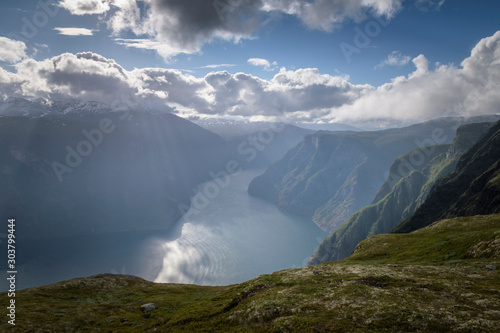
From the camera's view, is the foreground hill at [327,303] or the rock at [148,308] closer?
the foreground hill at [327,303]

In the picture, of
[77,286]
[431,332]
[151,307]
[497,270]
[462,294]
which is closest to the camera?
[431,332]

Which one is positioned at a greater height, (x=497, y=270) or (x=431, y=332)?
(x=431, y=332)

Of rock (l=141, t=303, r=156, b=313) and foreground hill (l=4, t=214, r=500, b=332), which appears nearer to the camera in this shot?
foreground hill (l=4, t=214, r=500, b=332)

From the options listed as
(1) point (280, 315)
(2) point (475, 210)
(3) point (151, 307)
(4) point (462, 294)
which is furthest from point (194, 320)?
(2) point (475, 210)

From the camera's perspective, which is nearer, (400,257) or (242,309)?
(242,309)

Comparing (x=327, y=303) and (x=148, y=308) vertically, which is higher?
(x=327, y=303)

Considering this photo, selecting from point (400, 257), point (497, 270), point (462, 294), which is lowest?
point (400, 257)

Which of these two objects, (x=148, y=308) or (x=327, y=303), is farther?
(x=148, y=308)

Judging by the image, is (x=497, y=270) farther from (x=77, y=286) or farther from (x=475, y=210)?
(x=475, y=210)
